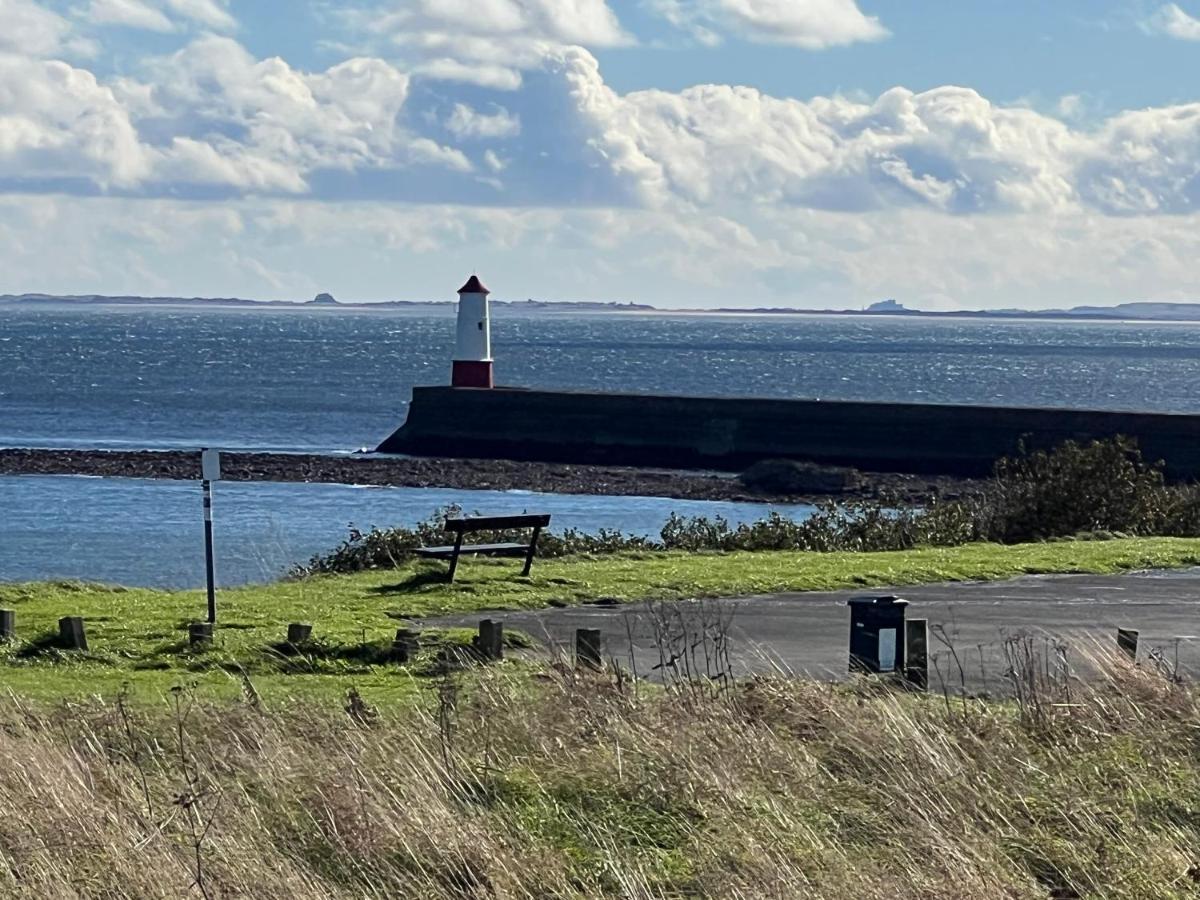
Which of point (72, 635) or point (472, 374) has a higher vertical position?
point (72, 635)

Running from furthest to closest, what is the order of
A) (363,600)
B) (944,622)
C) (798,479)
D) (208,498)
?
1. (798,479)
2. (363,600)
3. (208,498)
4. (944,622)

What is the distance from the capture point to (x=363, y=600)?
54.2 ft

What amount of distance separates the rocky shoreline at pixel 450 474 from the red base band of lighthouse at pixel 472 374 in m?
5.11

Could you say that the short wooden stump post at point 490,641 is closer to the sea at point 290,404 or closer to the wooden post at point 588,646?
the wooden post at point 588,646

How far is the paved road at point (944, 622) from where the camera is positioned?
12930 millimetres

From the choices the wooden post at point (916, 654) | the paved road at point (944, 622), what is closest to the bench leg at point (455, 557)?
the paved road at point (944, 622)

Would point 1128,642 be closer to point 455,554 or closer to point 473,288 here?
point 455,554

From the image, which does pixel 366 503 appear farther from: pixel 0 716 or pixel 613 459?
pixel 0 716

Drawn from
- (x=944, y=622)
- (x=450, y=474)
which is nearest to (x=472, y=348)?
(x=450, y=474)

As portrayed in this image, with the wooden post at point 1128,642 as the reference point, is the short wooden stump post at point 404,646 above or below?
below

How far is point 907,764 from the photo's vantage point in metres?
8.44

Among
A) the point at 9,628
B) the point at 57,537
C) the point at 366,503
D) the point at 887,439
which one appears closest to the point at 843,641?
the point at 9,628

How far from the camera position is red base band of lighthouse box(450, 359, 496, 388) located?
62.7 metres

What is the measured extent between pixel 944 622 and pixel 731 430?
40909 mm
